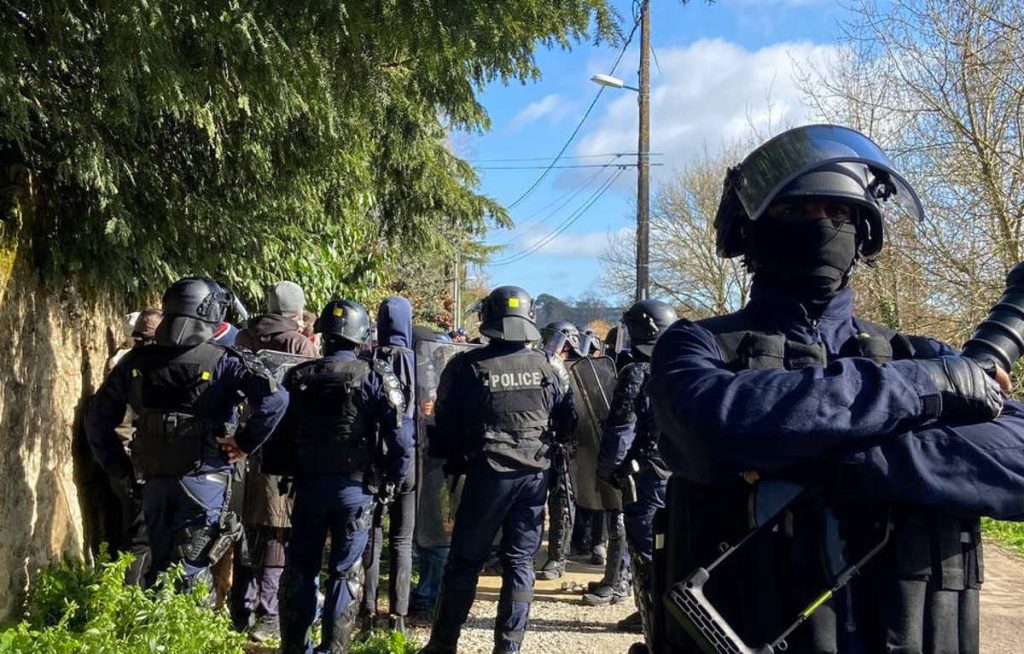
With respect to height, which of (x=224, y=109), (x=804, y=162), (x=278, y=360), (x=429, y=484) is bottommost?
(x=429, y=484)

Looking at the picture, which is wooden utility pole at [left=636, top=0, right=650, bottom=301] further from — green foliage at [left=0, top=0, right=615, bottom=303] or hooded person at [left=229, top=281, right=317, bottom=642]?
hooded person at [left=229, top=281, right=317, bottom=642]

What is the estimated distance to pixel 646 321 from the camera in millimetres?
6184

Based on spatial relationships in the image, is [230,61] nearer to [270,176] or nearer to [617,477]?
[270,176]

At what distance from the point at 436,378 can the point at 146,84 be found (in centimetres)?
359

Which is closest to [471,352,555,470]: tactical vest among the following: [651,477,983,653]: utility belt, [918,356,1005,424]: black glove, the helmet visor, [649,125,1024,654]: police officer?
[649,125,1024,654]: police officer

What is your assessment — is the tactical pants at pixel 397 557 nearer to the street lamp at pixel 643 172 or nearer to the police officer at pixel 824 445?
the police officer at pixel 824 445

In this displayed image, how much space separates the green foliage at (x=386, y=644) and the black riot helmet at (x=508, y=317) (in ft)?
6.07

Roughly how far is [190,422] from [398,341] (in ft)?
5.39

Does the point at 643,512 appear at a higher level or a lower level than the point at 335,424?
lower

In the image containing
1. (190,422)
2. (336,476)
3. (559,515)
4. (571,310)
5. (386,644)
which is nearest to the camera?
(190,422)

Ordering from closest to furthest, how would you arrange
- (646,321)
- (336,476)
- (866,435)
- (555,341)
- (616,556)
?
(866,435)
(336,476)
(646,321)
(616,556)
(555,341)

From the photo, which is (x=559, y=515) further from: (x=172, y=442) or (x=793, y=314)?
(x=793, y=314)

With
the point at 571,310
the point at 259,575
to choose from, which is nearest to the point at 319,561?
the point at 259,575

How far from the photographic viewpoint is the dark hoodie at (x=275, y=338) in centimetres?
594
